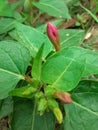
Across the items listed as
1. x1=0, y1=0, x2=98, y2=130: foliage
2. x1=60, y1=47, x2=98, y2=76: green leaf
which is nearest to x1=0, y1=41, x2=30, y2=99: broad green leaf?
x1=0, y1=0, x2=98, y2=130: foliage

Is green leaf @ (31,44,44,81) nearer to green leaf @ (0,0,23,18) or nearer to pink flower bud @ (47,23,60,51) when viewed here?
pink flower bud @ (47,23,60,51)

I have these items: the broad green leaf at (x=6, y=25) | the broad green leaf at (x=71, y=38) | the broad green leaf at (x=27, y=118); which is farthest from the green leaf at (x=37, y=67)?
the broad green leaf at (x=6, y=25)

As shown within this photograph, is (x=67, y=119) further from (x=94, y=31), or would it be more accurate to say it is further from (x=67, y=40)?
(x=94, y=31)

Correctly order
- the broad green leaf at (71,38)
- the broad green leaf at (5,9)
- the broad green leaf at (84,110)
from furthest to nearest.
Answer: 1. the broad green leaf at (5,9)
2. the broad green leaf at (71,38)
3. the broad green leaf at (84,110)

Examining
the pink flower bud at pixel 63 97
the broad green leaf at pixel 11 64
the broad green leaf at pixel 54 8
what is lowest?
the broad green leaf at pixel 54 8

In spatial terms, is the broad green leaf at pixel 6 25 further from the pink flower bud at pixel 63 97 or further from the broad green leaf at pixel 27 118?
the pink flower bud at pixel 63 97

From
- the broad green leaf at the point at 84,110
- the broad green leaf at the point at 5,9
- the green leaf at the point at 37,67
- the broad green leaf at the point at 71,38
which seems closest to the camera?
the green leaf at the point at 37,67

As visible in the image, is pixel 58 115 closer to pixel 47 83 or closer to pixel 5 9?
pixel 47 83
